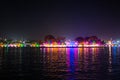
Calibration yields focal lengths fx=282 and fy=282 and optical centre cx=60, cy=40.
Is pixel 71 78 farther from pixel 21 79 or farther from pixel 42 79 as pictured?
pixel 21 79

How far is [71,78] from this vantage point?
1374 inches

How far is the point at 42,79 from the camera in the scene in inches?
1361

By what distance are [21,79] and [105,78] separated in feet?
33.8

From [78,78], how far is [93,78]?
184 cm

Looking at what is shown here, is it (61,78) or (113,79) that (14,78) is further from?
(113,79)

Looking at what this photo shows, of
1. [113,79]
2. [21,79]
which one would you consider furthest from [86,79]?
[21,79]

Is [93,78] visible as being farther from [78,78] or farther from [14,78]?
[14,78]

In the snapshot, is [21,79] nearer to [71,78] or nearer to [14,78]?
[14,78]

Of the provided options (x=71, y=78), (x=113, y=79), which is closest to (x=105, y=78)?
(x=113, y=79)

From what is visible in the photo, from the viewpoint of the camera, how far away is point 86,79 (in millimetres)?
34062

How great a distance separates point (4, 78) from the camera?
34969mm

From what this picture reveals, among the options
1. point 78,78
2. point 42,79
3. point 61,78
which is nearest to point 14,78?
point 42,79

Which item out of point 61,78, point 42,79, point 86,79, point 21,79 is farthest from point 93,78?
point 21,79

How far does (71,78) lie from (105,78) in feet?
13.8
